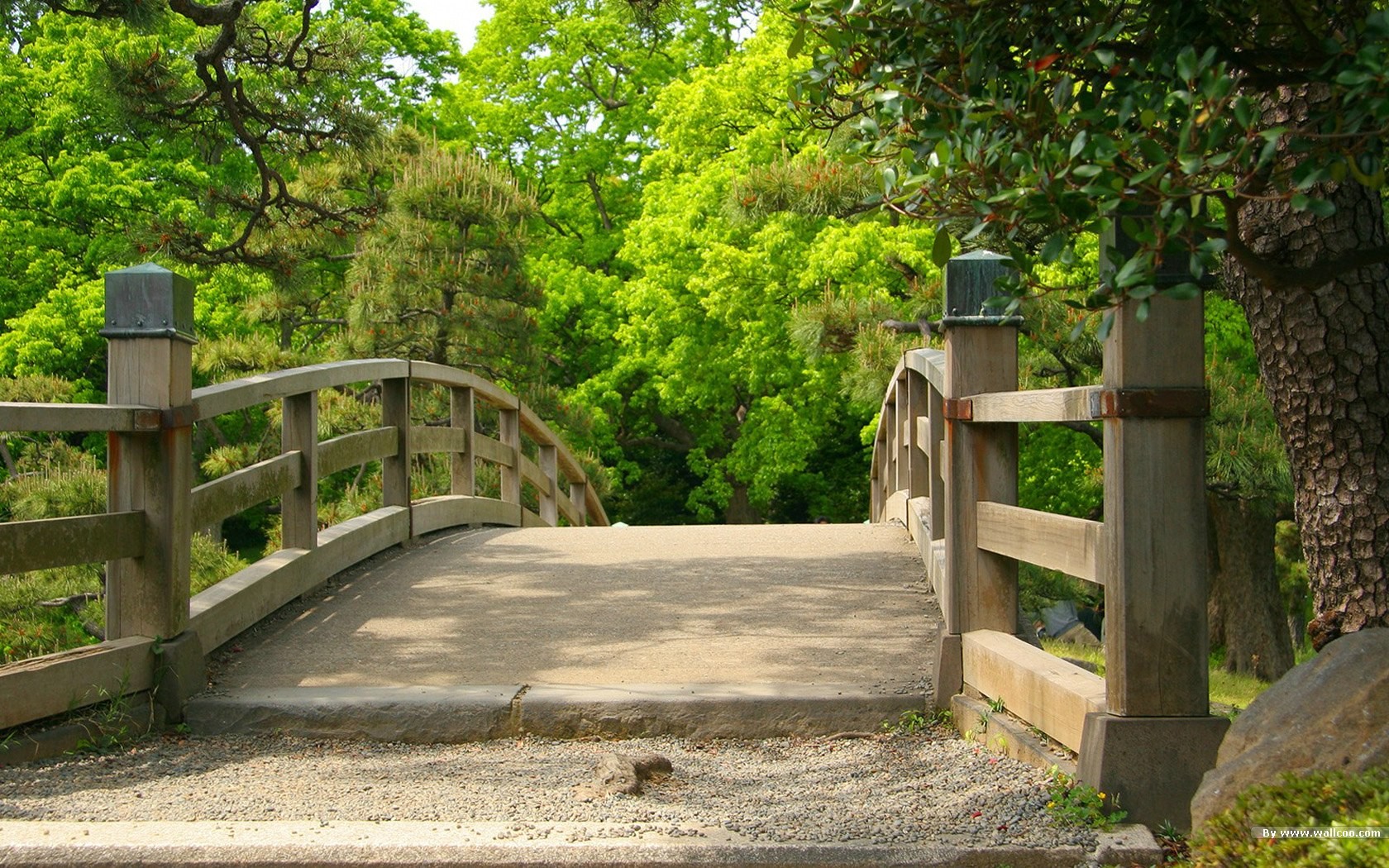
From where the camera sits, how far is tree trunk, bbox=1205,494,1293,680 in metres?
12.8

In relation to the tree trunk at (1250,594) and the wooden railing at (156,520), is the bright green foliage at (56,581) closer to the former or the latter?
the wooden railing at (156,520)

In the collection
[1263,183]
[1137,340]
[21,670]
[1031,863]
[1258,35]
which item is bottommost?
[1031,863]

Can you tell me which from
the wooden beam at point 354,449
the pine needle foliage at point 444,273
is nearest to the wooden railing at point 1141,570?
the wooden beam at point 354,449

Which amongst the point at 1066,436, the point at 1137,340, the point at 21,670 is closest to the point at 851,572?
the point at 1137,340

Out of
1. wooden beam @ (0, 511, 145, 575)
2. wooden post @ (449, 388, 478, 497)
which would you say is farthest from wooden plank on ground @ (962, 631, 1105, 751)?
wooden post @ (449, 388, 478, 497)

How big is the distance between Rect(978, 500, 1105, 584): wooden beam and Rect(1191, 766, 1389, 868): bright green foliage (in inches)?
24.8

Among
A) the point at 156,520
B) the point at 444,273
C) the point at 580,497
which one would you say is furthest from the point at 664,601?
the point at 444,273

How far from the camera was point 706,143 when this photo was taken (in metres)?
20.1

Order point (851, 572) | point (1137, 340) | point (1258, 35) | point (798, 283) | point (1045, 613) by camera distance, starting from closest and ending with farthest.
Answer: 1. point (1258, 35)
2. point (1137, 340)
3. point (851, 572)
4. point (798, 283)
5. point (1045, 613)

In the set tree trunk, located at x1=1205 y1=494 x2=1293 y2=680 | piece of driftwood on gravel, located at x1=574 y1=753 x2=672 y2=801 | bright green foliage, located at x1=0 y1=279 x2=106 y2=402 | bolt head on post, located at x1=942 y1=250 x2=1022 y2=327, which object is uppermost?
bright green foliage, located at x1=0 y1=279 x2=106 y2=402

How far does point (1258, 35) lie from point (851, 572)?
360 cm

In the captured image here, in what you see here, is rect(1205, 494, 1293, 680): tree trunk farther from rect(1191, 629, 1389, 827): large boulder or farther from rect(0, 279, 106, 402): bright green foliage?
rect(0, 279, 106, 402): bright green foliage

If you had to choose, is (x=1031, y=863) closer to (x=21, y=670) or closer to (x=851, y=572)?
(x=21, y=670)

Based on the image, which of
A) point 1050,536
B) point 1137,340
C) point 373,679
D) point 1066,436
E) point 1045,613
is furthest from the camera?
point 1045,613
